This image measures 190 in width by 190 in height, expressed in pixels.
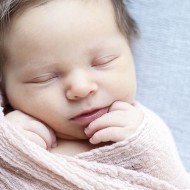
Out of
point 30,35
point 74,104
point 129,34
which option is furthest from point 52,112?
point 129,34

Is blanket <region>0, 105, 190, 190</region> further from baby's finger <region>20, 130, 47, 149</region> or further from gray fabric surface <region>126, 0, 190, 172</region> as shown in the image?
gray fabric surface <region>126, 0, 190, 172</region>

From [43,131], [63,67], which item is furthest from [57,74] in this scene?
[43,131]

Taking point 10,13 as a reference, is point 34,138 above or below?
below

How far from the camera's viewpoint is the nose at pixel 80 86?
115cm

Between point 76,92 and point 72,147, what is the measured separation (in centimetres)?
14

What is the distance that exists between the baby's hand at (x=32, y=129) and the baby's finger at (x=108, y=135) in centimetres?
10

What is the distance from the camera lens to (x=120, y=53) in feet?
4.10

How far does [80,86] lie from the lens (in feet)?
→ 3.76

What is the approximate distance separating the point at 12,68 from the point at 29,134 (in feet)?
0.50

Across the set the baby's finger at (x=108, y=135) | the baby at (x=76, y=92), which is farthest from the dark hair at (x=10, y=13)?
the baby's finger at (x=108, y=135)

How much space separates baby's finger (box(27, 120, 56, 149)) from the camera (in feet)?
3.87

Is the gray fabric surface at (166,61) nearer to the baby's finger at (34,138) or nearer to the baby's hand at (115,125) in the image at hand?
the baby's hand at (115,125)

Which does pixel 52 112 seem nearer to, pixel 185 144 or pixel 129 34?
pixel 129 34

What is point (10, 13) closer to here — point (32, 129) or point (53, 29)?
point (53, 29)
